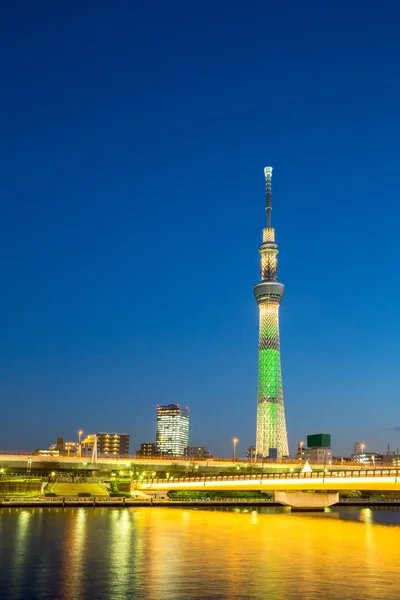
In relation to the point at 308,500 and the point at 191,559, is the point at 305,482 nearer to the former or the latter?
the point at 308,500

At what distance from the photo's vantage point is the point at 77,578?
151 ft

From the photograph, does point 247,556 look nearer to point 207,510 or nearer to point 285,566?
point 285,566

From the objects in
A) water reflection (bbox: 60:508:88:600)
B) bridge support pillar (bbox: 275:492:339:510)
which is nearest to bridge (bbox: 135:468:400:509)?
bridge support pillar (bbox: 275:492:339:510)

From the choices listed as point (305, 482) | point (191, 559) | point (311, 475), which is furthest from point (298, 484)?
point (191, 559)

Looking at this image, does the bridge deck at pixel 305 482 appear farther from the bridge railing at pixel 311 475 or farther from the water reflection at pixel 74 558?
the water reflection at pixel 74 558

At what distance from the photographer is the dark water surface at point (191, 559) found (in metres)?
42.8

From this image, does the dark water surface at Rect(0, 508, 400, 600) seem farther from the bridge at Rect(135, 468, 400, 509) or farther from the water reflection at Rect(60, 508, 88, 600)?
the bridge at Rect(135, 468, 400, 509)

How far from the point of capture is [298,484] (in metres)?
93.9

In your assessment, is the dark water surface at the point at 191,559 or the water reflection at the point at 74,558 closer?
the dark water surface at the point at 191,559

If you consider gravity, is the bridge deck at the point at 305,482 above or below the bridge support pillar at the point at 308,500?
above

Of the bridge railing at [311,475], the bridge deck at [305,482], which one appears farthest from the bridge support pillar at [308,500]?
the bridge deck at [305,482]

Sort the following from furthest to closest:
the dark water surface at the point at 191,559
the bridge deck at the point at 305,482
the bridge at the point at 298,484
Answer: the bridge at the point at 298,484 → the bridge deck at the point at 305,482 → the dark water surface at the point at 191,559

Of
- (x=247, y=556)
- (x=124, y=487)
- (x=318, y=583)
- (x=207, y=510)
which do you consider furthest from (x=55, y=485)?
(x=318, y=583)

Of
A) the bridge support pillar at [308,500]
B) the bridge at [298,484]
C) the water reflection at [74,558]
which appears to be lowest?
the water reflection at [74,558]
